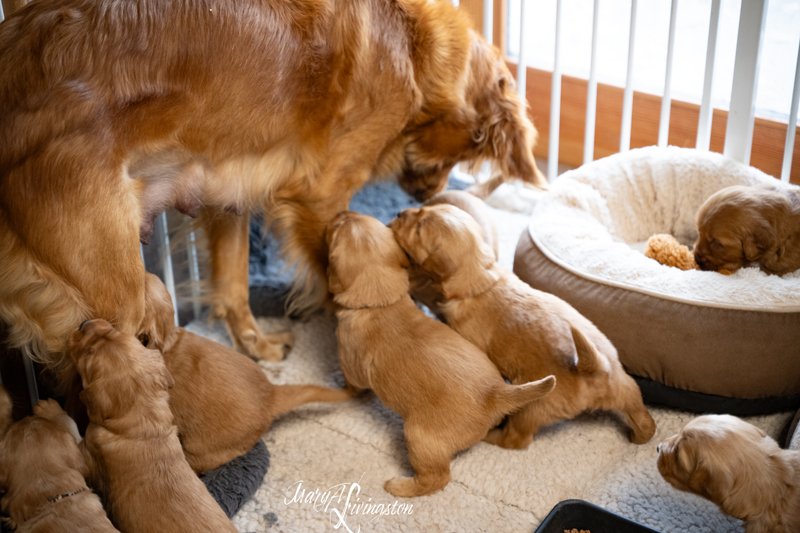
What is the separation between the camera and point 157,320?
58.6 inches

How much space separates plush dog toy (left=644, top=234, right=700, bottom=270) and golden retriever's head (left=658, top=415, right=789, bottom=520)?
80 cm

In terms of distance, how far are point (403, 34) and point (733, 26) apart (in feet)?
5.39

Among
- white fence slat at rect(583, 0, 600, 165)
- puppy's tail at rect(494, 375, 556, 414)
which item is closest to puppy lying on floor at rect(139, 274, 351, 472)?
puppy's tail at rect(494, 375, 556, 414)

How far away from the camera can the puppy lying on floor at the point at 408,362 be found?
1.46m

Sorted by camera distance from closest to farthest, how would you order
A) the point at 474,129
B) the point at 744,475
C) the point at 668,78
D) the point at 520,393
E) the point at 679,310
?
1. the point at 744,475
2. the point at 520,393
3. the point at 679,310
4. the point at 474,129
5. the point at 668,78

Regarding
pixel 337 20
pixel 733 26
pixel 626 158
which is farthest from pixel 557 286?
pixel 733 26

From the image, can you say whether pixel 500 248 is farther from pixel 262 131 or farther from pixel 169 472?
pixel 169 472

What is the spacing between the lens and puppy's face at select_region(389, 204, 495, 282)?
158 cm

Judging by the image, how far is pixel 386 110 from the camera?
5.61 ft

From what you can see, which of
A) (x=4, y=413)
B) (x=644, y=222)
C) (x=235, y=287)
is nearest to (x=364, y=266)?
(x=235, y=287)

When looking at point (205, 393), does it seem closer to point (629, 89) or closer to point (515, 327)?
point (515, 327)

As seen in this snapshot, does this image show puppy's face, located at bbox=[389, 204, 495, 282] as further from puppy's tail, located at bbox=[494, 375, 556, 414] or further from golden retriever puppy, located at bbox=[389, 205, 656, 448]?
puppy's tail, located at bbox=[494, 375, 556, 414]

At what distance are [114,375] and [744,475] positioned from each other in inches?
44.7

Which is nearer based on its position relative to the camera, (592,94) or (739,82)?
(739,82)
